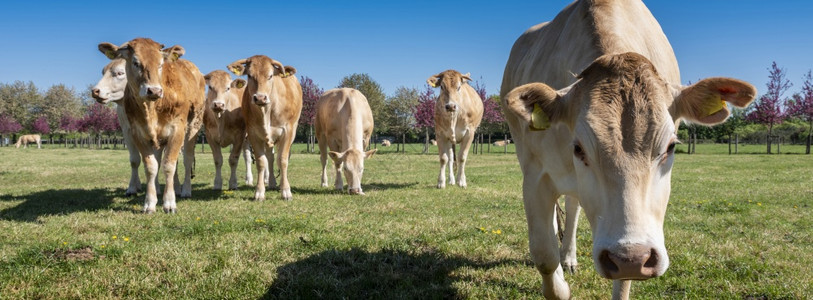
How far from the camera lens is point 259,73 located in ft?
27.7

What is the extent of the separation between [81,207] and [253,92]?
10.6 ft

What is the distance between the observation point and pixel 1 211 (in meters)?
7.11

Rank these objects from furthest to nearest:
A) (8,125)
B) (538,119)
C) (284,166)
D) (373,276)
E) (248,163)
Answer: (8,125) < (248,163) < (284,166) < (373,276) < (538,119)

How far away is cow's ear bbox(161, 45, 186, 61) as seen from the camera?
24.1ft

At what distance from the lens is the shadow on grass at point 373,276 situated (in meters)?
3.63

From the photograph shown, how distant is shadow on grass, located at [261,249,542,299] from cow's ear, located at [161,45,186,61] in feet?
15.2

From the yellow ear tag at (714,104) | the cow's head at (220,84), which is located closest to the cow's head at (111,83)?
the cow's head at (220,84)

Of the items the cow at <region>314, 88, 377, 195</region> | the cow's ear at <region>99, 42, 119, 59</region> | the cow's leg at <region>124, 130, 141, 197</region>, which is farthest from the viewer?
the cow at <region>314, 88, 377, 195</region>

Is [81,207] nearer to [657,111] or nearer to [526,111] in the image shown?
[526,111]

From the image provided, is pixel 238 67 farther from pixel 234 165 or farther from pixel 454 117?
pixel 454 117

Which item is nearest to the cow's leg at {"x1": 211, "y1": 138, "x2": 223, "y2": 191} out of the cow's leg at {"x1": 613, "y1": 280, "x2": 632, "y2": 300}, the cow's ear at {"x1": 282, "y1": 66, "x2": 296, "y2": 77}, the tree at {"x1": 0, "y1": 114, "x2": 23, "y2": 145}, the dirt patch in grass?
the cow's ear at {"x1": 282, "y1": 66, "x2": 296, "y2": 77}

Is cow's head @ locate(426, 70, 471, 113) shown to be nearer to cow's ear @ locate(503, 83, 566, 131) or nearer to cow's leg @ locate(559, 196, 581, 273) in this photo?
cow's leg @ locate(559, 196, 581, 273)

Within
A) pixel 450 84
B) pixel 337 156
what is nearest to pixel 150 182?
pixel 337 156

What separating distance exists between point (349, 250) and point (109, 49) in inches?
201
